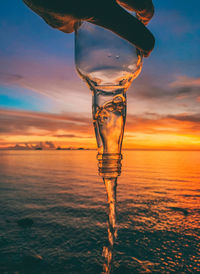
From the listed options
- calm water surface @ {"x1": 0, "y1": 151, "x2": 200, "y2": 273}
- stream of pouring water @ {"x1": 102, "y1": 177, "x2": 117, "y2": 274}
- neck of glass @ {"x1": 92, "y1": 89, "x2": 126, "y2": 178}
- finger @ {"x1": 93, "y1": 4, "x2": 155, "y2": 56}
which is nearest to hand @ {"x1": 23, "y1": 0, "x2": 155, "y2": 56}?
finger @ {"x1": 93, "y1": 4, "x2": 155, "y2": 56}

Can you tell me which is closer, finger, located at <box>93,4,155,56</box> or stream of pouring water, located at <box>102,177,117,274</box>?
finger, located at <box>93,4,155,56</box>

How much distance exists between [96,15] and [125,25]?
17 cm

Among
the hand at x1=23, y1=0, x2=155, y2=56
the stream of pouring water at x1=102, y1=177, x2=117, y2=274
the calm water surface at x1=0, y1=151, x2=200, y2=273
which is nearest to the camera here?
the hand at x1=23, y1=0, x2=155, y2=56

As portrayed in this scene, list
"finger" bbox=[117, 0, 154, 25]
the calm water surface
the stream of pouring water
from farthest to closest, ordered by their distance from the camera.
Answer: the calm water surface < the stream of pouring water < "finger" bbox=[117, 0, 154, 25]

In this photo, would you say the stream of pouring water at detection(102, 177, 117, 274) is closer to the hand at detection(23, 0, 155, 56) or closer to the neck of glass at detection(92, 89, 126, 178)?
the neck of glass at detection(92, 89, 126, 178)

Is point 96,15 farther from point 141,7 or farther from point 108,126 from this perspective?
point 108,126

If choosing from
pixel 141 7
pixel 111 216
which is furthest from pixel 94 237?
pixel 141 7

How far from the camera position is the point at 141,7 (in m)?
1.19

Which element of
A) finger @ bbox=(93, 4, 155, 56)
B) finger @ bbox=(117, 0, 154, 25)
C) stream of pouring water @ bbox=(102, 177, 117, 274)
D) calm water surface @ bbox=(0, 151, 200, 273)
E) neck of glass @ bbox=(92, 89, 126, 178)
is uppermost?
finger @ bbox=(117, 0, 154, 25)

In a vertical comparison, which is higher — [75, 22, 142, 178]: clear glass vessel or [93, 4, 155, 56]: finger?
[93, 4, 155, 56]: finger

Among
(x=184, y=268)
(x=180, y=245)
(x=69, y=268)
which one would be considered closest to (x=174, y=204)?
(x=180, y=245)

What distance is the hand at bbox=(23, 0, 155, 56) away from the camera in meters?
0.88

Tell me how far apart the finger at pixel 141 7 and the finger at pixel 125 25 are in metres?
0.14

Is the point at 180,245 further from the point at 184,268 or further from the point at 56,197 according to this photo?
the point at 56,197
